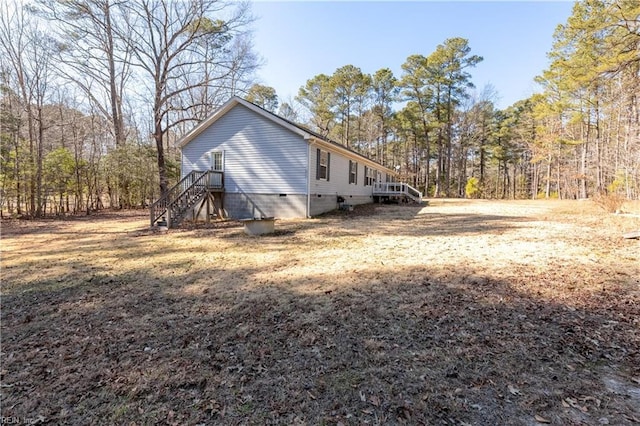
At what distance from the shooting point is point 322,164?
14.1 metres

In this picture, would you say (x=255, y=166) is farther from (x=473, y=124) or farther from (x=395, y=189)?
(x=473, y=124)

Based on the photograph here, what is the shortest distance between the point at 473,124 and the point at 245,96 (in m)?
27.8

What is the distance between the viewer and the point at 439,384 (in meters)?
2.46

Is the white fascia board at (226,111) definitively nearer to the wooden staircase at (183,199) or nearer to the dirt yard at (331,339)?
the wooden staircase at (183,199)

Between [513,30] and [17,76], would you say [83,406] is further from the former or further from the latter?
[17,76]

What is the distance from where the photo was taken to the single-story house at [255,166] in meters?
12.8

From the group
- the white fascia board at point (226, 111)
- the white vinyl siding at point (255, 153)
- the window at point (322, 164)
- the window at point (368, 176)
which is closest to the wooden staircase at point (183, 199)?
the white vinyl siding at point (255, 153)

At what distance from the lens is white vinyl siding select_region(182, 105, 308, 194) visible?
12906 millimetres

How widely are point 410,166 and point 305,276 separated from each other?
134 ft

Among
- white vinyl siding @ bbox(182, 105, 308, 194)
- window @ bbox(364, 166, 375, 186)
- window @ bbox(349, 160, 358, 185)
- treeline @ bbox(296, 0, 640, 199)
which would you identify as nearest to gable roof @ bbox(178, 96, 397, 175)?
white vinyl siding @ bbox(182, 105, 308, 194)

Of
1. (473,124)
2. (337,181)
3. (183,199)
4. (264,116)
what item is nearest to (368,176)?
(337,181)

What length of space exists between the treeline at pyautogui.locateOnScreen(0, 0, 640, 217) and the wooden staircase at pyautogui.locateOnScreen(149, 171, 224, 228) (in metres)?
4.77

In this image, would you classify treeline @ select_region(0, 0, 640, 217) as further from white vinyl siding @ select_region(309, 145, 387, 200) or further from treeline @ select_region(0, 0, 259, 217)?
white vinyl siding @ select_region(309, 145, 387, 200)

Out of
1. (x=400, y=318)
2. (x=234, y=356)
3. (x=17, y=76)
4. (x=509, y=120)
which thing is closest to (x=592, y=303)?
(x=400, y=318)
